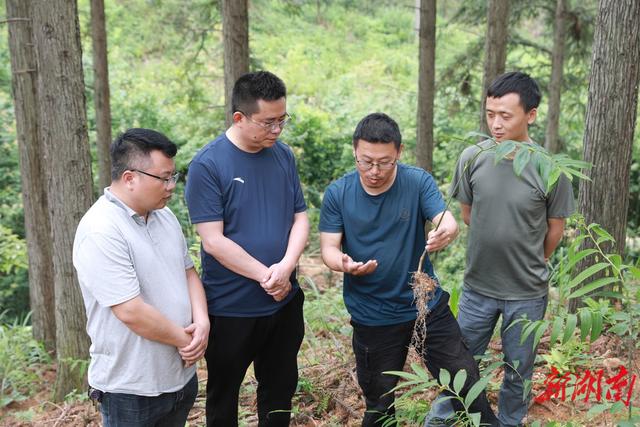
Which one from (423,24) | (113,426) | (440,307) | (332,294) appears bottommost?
(332,294)

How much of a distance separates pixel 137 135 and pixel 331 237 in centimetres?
107

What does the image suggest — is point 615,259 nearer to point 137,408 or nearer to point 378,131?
point 378,131

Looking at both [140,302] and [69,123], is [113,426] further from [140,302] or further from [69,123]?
[69,123]

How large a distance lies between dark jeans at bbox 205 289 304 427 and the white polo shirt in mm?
312

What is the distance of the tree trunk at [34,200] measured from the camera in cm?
705

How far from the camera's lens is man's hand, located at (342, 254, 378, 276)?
9.23 feet

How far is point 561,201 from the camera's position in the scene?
3074 mm

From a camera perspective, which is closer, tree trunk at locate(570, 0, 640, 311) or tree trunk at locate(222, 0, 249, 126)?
tree trunk at locate(570, 0, 640, 311)

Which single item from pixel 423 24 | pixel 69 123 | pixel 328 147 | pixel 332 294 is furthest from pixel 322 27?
pixel 69 123

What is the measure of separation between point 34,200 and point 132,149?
5585mm

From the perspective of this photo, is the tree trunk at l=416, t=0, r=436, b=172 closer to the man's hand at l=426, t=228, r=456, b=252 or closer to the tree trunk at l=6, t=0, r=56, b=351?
the tree trunk at l=6, t=0, r=56, b=351

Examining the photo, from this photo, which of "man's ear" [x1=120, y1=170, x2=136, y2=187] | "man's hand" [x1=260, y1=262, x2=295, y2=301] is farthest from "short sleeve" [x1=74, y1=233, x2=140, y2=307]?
"man's hand" [x1=260, y1=262, x2=295, y2=301]

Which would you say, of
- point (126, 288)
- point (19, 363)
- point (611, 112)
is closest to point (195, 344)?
point (126, 288)

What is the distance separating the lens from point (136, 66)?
2283 cm
